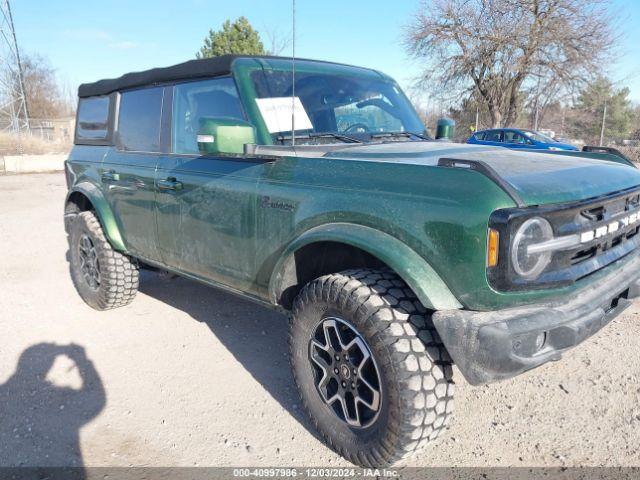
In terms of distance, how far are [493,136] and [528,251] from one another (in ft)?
55.9

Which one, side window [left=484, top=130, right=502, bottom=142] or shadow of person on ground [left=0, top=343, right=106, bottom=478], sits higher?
side window [left=484, top=130, right=502, bottom=142]

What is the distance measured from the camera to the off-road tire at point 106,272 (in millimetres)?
4160

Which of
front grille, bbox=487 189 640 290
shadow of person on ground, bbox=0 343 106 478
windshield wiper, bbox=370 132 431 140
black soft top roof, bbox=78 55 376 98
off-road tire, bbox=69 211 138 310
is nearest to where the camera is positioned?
front grille, bbox=487 189 640 290

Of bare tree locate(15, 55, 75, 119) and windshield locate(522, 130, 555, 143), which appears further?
bare tree locate(15, 55, 75, 119)

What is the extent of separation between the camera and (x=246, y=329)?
13.2 ft

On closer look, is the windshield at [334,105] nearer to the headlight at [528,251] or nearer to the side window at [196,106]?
the side window at [196,106]

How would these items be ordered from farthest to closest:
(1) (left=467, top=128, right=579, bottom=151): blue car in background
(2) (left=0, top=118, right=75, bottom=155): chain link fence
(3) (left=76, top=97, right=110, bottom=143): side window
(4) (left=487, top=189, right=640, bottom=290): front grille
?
(2) (left=0, top=118, right=75, bottom=155): chain link fence, (1) (left=467, top=128, right=579, bottom=151): blue car in background, (3) (left=76, top=97, right=110, bottom=143): side window, (4) (left=487, top=189, right=640, bottom=290): front grille

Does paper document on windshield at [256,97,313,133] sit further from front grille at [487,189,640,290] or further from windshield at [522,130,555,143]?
windshield at [522,130,555,143]

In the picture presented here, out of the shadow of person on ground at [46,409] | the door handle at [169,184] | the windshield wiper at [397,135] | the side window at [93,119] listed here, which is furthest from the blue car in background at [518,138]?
the shadow of person on ground at [46,409]

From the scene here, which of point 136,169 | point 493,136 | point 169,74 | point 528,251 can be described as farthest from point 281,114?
point 493,136

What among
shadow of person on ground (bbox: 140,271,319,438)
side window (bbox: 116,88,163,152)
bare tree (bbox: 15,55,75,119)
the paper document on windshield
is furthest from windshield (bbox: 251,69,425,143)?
bare tree (bbox: 15,55,75,119)

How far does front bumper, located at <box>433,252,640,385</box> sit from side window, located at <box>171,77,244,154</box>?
1.82 meters

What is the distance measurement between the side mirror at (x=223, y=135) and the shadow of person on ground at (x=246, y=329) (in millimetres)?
1527

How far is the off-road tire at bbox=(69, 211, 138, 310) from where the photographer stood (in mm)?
4160
